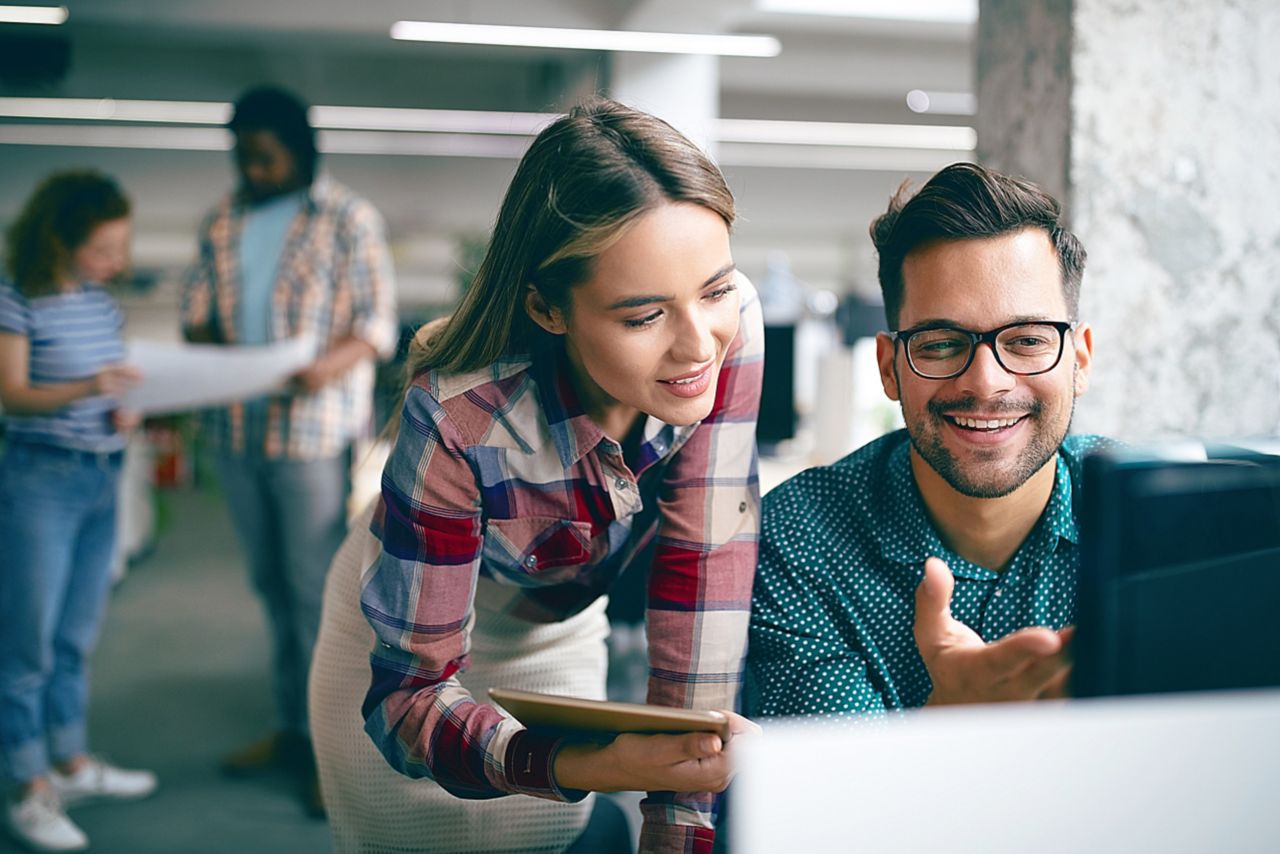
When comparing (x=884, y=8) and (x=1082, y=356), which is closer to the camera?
(x=1082, y=356)

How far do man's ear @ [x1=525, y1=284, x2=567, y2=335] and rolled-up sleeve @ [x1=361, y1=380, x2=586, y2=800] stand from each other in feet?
0.46

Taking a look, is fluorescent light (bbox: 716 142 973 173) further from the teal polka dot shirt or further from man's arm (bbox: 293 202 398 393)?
the teal polka dot shirt

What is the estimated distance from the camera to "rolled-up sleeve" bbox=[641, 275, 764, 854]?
116cm

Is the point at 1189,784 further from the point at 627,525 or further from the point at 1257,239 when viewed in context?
the point at 1257,239

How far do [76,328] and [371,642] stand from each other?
1.69 meters

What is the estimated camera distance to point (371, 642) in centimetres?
133

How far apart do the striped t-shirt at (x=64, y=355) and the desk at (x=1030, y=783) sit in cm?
245

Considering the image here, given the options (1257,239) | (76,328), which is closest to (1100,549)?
(1257,239)

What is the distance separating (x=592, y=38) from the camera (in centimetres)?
497

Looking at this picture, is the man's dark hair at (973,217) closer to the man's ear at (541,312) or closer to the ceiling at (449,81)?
the ceiling at (449,81)

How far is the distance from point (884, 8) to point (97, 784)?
4.80 meters

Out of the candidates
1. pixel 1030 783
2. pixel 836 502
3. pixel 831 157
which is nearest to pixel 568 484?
pixel 836 502

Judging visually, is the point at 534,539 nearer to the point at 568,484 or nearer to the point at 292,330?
the point at 568,484

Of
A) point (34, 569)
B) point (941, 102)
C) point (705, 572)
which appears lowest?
point (34, 569)
